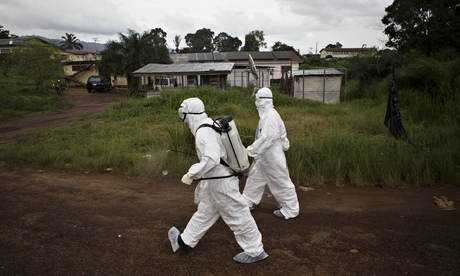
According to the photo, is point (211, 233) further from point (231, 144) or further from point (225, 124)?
point (225, 124)

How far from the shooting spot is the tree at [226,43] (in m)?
75.3

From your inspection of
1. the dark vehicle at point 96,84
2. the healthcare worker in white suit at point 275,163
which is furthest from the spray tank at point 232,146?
the dark vehicle at point 96,84

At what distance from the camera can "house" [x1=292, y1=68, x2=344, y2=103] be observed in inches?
709

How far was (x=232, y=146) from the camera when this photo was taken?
3.52 meters

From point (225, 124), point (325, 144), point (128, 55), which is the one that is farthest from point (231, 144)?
point (128, 55)

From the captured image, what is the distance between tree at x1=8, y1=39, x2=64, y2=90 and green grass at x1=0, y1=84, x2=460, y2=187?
15689 millimetres

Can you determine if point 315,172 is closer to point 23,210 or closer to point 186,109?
point 186,109

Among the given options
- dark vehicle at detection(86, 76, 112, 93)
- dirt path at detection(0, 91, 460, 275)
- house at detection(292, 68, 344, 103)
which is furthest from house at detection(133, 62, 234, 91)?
dirt path at detection(0, 91, 460, 275)

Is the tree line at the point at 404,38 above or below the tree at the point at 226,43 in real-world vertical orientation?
below

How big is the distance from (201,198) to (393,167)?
4075 mm

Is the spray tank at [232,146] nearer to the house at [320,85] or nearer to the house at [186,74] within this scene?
the house at [320,85]

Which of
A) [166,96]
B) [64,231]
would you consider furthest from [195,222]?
[166,96]

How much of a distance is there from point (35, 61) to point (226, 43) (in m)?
58.0

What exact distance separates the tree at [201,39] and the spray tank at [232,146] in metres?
72.1
